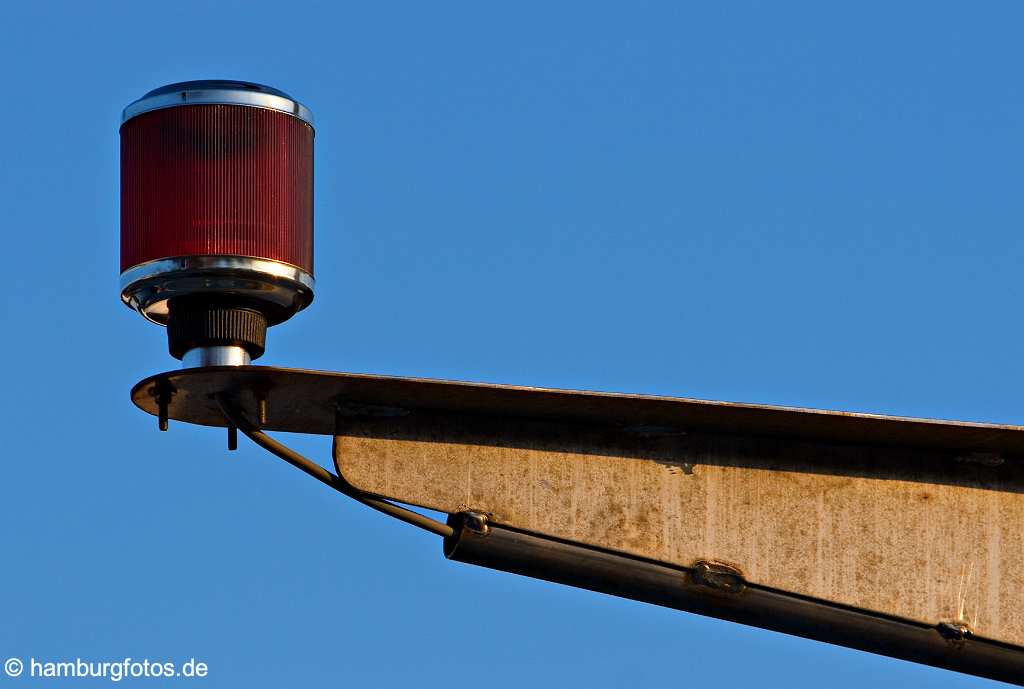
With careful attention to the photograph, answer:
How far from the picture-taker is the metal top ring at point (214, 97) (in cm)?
837

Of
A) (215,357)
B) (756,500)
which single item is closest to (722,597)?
(756,500)

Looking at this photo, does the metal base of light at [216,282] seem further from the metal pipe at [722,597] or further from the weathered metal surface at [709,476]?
the metal pipe at [722,597]

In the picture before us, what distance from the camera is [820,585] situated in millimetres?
8727

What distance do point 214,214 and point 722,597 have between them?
2.24 m

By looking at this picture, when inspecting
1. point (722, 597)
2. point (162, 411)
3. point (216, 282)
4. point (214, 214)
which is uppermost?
point (214, 214)

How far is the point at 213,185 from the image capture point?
8258 mm

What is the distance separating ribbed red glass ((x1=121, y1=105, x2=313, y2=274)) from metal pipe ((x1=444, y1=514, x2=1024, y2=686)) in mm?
1192

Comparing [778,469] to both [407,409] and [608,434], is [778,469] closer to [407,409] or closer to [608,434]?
[608,434]

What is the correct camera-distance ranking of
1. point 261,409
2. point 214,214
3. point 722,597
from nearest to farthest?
point 214,214 → point 261,409 → point 722,597

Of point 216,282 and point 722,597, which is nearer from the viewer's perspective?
point 216,282

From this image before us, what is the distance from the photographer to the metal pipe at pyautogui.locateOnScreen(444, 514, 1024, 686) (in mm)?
8523

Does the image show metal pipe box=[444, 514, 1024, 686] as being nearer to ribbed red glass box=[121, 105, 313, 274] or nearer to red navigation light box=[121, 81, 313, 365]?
Result: red navigation light box=[121, 81, 313, 365]

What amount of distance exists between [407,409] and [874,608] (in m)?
1.83

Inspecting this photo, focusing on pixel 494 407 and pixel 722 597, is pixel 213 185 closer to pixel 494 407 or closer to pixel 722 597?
pixel 494 407
